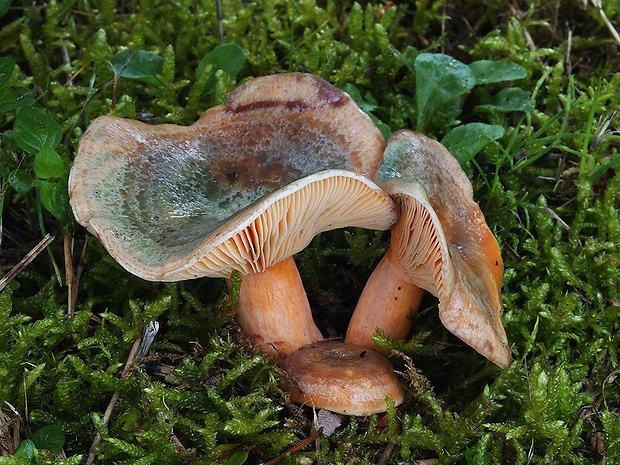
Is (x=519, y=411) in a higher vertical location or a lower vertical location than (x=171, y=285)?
lower

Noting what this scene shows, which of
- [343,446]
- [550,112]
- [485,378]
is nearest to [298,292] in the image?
[343,446]

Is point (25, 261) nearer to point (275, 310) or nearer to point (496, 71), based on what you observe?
point (275, 310)

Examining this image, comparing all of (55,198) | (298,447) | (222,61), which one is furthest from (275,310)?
(222,61)

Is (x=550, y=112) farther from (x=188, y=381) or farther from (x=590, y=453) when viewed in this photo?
(x=188, y=381)

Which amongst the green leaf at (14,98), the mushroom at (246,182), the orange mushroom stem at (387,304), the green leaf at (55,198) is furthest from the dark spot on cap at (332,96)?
the green leaf at (14,98)

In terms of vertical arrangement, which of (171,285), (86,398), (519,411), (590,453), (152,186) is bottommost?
(590,453)

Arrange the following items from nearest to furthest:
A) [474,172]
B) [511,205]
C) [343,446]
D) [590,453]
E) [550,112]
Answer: [343,446] → [590,453] → [511,205] → [474,172] → [550,112]

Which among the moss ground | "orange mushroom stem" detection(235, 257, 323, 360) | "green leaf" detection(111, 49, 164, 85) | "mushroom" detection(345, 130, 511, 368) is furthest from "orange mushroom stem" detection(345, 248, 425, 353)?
"green leaf" detection(111, 49, 164, 85)
